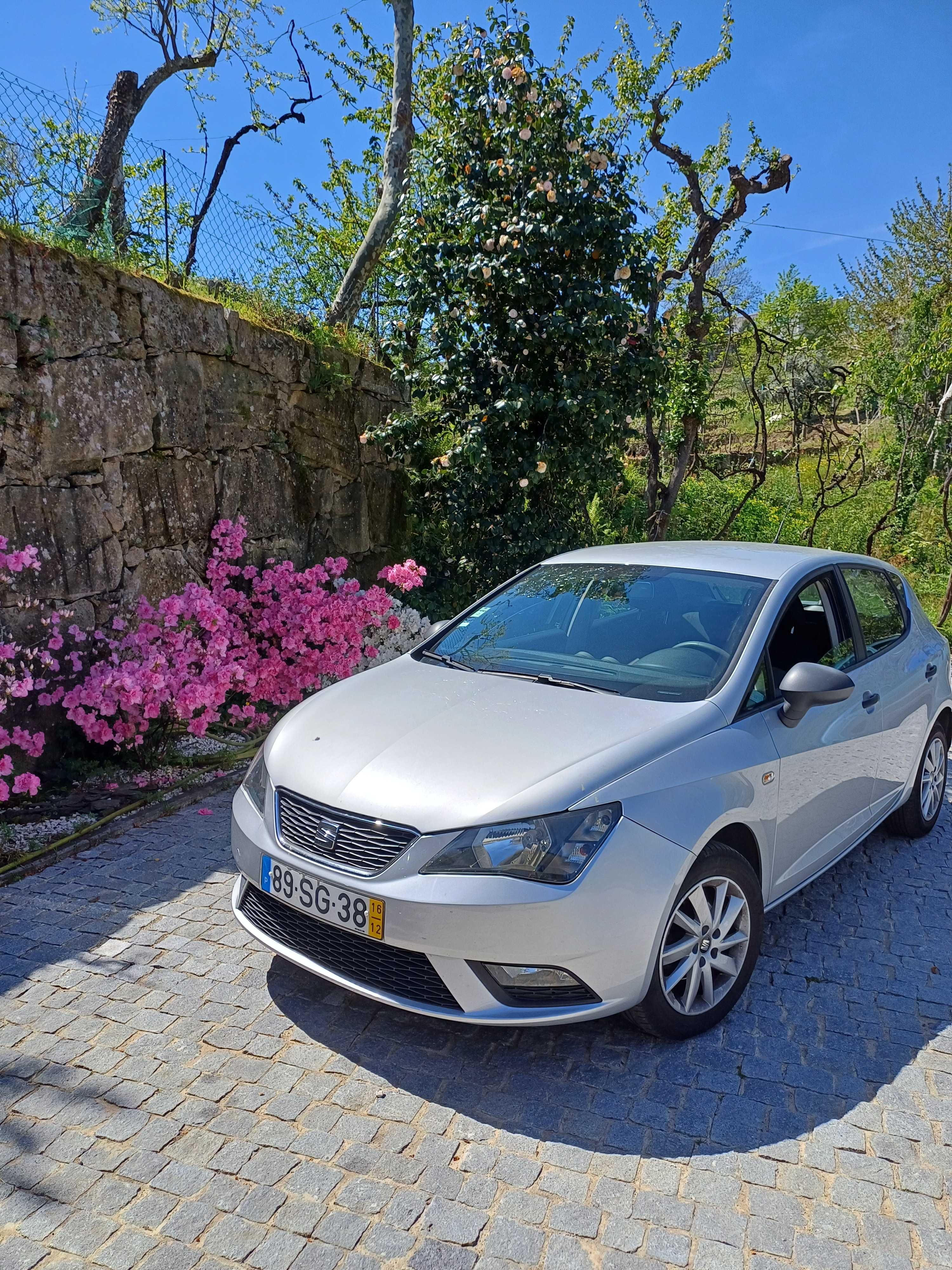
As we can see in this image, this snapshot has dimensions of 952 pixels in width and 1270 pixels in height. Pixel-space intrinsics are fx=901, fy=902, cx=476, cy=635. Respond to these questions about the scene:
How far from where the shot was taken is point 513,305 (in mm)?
7520

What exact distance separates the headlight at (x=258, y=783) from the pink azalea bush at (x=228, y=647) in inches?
63.1

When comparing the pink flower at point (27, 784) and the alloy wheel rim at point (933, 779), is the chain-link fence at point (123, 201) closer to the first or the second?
the pink flower at point (27, 784)

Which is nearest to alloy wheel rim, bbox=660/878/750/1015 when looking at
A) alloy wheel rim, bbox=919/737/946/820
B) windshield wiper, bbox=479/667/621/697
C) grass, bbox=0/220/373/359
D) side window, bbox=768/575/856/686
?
windshield wiper, bbox=479/667/621/697

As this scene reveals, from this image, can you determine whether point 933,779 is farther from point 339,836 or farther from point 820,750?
point 339,836

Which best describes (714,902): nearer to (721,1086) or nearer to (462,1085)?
(721,1086)

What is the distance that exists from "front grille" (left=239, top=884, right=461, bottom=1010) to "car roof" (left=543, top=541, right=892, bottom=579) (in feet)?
6.90

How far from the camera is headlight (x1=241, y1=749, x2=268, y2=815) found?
10.3 ft

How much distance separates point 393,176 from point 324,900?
27.5 feet

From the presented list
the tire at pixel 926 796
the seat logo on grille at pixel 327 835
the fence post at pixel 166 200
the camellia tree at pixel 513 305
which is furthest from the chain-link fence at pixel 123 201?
the tire at pixel 926 796

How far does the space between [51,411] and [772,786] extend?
420 cm

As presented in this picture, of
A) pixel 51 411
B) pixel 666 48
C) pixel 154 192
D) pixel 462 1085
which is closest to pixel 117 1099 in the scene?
pixel 462 1085

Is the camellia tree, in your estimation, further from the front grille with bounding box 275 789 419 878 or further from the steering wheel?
the front grille with bounding box 275 789 419 878

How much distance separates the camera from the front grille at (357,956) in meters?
2.63

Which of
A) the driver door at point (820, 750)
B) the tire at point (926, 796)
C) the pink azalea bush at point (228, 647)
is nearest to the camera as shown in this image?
the driver door at point (820, 750)
